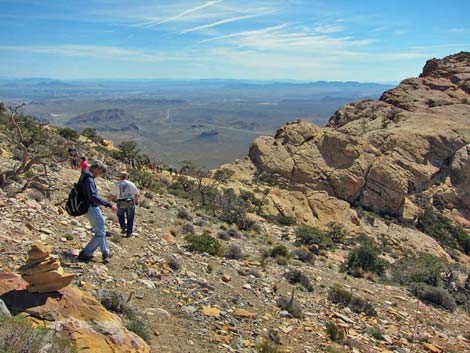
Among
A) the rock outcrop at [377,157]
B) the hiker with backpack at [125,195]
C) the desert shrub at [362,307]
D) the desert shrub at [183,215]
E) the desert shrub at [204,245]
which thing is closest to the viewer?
the desert shrub at [362,307]

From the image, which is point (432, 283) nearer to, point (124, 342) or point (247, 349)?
point (247, 349)

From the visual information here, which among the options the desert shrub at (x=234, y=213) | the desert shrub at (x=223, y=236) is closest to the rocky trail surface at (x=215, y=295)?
the desert shrub at (x=223, y=236)

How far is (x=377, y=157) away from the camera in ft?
106

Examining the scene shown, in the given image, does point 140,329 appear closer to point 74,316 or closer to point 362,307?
point 74,316

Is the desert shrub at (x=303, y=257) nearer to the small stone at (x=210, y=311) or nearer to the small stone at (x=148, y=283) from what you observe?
the small stone at (x=210, y=311)

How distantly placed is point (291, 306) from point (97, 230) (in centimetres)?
449

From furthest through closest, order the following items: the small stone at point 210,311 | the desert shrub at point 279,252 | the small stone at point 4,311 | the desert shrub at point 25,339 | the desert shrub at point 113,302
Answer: the desert shrub at point 279,252 < the small stone at point 210,311 < the desert shrub at point 113,302 < the small stone at point 4,311 < the desert shrub at point 25,339

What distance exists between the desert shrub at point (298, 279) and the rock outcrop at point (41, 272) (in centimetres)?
680

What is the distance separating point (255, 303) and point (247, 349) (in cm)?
209

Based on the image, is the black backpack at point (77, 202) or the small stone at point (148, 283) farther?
the small stone at point (148, 283)

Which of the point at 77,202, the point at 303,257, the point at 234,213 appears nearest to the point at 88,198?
the point at 77,202

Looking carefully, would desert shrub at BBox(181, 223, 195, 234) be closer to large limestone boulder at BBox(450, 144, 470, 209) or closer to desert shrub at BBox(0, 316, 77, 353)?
desert shrub at BBox(0, 316, 77, 353)

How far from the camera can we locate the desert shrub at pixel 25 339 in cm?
400

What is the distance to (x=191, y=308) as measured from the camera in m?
7.83
